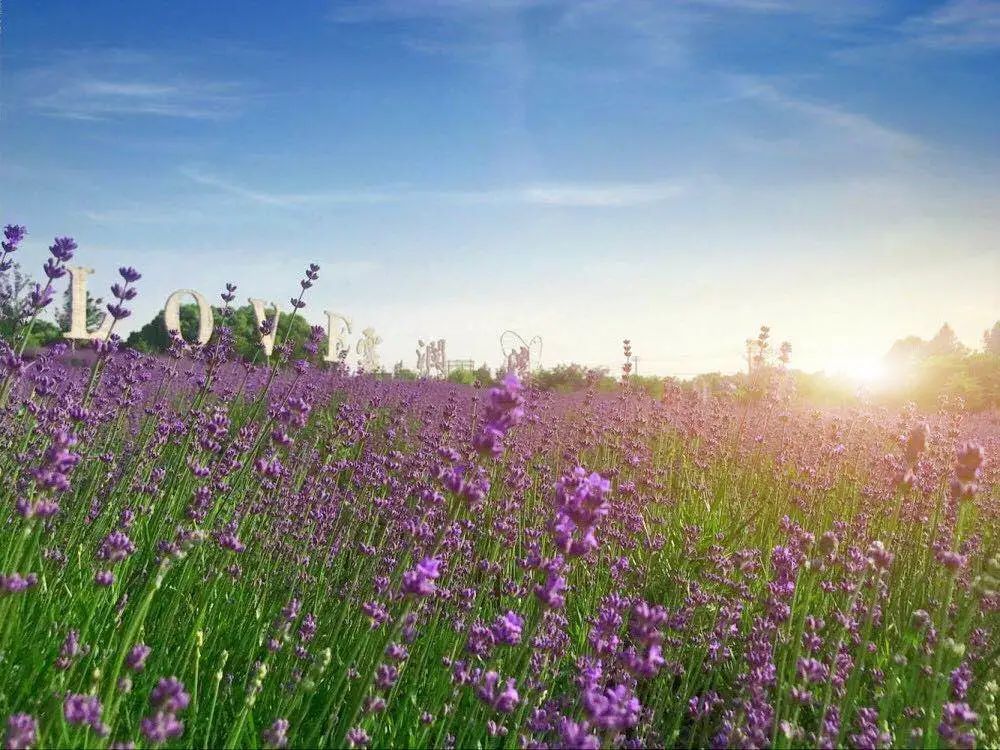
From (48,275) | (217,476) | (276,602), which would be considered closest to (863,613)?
(276,602)

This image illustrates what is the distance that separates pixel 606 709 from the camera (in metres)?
1.67

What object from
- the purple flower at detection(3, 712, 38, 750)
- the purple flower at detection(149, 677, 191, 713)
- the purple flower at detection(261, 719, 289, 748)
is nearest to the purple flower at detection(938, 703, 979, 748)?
the purple flower at detection(261, 719, 289, 748)

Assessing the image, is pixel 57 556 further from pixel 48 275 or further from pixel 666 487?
pixel 666 487

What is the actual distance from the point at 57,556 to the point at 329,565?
142 cm

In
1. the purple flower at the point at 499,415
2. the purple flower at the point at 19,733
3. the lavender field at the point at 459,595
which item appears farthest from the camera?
the lavender field at the point at 459,595

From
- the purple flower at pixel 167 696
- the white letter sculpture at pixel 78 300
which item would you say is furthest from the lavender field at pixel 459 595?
the white letter sculpture at pixel 78 300

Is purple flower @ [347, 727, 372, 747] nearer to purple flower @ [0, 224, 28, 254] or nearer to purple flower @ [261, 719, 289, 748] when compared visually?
purple flower @ [261, 719, 289, 748]

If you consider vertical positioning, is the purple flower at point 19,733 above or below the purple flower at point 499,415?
below

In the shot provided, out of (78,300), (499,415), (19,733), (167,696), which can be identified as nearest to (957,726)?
(499,415)

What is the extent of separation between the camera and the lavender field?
80.5 inches

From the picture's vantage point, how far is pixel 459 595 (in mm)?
3463

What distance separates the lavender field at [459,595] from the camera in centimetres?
204

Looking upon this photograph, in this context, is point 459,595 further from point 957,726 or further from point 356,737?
point 957,726

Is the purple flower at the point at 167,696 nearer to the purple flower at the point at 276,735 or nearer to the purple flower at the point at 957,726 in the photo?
the purple flower at the point at 276,735
